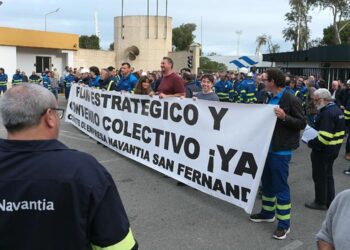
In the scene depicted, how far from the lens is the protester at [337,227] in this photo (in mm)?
2119

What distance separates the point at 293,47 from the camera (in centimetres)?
6656

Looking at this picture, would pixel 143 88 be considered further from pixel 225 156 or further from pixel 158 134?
pixel 225 156

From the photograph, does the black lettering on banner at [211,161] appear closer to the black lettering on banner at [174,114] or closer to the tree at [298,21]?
the black lettering on banner at [174,114]

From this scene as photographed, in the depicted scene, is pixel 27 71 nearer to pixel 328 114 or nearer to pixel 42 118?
pixel 328 114

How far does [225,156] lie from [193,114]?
101 cm

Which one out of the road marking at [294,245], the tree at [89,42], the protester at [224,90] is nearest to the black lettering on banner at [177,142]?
the road marking at [294,245]

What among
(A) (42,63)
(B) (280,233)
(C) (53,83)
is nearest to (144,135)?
(B) (280,233)

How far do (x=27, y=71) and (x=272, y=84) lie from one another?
32.4 meters

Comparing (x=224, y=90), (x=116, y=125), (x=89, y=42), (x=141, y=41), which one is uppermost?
(x=89, y=42)

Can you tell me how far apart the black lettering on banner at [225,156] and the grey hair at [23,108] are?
12.7 feet

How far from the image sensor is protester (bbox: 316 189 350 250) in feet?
6.95

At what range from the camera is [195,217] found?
18.2ft

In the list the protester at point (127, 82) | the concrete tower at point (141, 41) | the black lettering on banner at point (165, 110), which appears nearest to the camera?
the black lettering on banner at point (165, 110)

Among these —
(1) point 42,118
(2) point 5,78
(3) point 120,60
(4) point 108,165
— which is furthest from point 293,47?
(1) point 42,118
